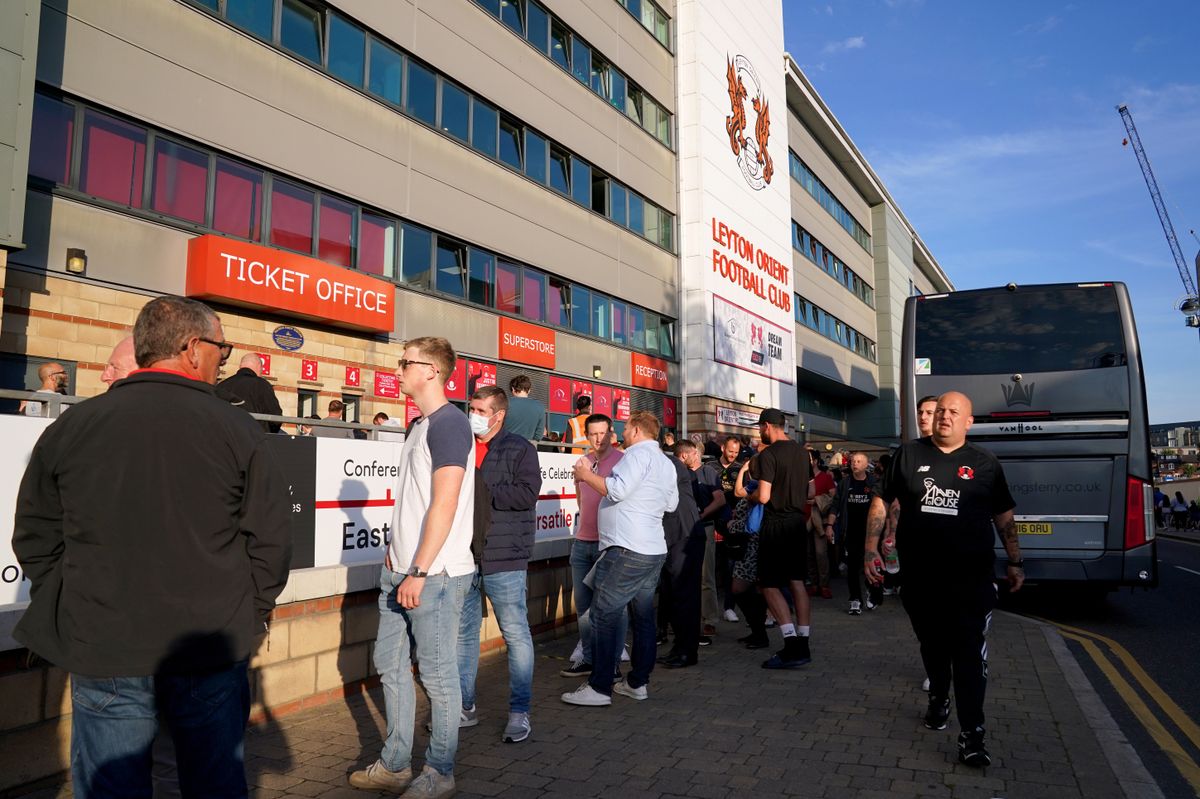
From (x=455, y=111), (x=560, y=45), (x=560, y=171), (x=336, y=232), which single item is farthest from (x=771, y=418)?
(x=560, y=45)

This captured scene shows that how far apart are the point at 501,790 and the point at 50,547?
2.45 metres

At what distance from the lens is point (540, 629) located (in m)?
8.09

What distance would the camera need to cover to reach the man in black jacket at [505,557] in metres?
4.93

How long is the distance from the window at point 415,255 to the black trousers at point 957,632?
1298 cm

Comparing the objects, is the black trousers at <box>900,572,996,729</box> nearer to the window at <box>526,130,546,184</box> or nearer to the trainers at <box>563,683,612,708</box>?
the trainers at <box>563,683,612,708</box>

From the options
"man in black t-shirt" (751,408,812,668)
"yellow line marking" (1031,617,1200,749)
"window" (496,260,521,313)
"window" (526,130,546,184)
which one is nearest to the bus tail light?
"yellow line marking" (1031,617,1200,749)

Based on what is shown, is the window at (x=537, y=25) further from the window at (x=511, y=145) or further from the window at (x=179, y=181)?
the window at (x=179, y=181)

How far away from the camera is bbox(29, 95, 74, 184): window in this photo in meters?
10.5

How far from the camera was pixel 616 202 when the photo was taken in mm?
23609

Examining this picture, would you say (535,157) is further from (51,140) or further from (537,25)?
(51,140)

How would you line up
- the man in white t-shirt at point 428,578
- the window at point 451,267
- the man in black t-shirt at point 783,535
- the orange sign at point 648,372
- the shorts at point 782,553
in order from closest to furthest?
the man in white t-shirt at point 428,578, the man in black t-shirt at point 783,535, the shorts at point 782,553, the window at point 451,267, the orange sign at point 648,372

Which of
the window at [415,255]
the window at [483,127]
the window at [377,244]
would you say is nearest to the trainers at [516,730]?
the window at [377,244]

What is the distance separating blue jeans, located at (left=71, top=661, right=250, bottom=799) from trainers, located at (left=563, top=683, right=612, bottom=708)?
11.0ft

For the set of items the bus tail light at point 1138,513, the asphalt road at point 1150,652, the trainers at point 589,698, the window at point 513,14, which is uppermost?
the window at point 513,14
